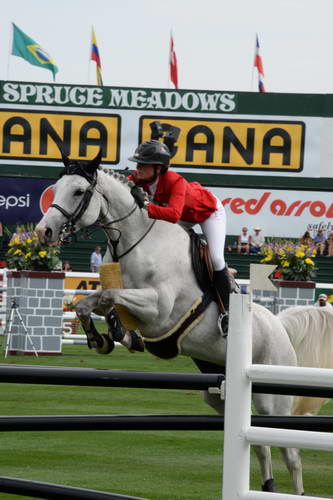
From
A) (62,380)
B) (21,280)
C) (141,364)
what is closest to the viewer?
(62,380)

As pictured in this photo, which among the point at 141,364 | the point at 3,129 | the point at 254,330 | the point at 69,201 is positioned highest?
the point at 3,129

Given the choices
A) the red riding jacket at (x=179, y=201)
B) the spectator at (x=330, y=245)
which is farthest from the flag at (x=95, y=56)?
the red riding jacket at (x=179, y=201)

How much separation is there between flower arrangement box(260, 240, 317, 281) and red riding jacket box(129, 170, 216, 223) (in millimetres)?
8206

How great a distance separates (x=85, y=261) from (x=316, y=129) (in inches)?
278

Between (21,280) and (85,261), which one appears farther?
(85,261)

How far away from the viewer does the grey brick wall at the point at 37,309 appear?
1492 cm

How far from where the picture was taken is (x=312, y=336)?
6.87 m

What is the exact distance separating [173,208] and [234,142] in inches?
854

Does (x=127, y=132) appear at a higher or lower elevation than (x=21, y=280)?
higher

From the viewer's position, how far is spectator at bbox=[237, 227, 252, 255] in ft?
86.8

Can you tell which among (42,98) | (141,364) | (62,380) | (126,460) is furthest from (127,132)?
(62,380)

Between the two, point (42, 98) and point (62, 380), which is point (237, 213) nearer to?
point (42, 98)

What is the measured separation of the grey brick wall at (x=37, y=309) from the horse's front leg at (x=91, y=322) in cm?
870

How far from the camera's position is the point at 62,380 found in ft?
10.0
